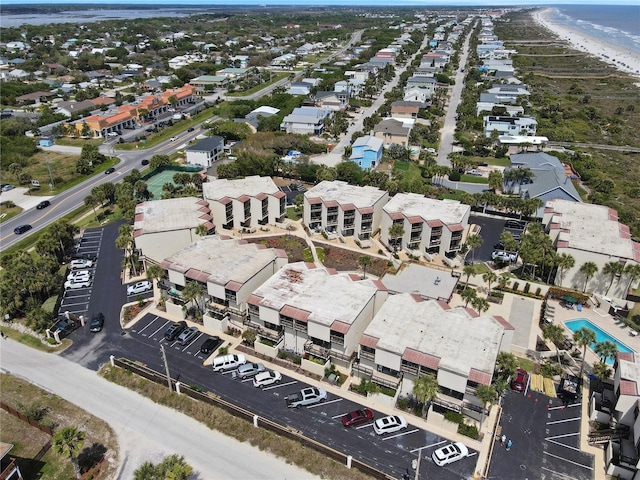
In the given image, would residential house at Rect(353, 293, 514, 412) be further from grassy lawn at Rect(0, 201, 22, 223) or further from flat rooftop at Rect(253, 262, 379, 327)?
grassy lawn at Rect(0, 201, 22, 223)

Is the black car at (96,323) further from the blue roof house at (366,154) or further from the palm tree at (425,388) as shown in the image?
the blue roof house at (366,154)

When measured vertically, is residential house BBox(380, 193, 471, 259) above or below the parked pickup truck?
above

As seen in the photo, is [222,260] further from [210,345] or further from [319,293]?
[319,293]

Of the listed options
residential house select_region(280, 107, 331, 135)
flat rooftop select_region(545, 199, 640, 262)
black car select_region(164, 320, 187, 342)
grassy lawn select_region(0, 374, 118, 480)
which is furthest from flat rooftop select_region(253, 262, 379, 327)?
residential house select_region(280, 107, 331, 135)

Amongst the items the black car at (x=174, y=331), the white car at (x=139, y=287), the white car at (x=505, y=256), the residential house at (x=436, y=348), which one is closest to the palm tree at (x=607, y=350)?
the residential house at (x=436, y=348)

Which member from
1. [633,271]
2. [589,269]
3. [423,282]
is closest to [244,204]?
[423,282]

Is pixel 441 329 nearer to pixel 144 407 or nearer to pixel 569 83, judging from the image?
pixel 144 407

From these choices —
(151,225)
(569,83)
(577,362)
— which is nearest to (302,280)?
(151,225)
